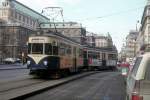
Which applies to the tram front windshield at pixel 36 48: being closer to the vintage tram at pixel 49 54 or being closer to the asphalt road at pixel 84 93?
the vintage tram at pixel 49 54

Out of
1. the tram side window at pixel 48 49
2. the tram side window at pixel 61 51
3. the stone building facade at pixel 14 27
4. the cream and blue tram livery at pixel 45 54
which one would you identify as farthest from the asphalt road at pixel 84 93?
the stone building facade at pixel 14 27

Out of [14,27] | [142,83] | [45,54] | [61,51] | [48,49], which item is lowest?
[142,83]

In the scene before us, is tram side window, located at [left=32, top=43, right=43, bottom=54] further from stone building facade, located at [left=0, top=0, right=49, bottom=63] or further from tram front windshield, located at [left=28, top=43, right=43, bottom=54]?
stone building facade, located at [left=0, top=0, right=49, bottom=63]

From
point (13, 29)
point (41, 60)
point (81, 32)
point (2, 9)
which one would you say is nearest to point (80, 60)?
point (41, 60)

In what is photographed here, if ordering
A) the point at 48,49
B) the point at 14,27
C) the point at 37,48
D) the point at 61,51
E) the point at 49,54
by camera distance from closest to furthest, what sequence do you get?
the point at 49,54 → the point at 48,49 → the point at 37,48 → the point at 61,51 → the point at 14,27

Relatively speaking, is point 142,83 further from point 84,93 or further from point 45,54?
point 45,54

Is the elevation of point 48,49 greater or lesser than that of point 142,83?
greater

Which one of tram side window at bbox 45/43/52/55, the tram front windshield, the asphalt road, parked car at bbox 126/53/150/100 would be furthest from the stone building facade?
parked car at bbox 126/53/150/100

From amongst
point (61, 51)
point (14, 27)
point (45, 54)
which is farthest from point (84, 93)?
point (14, 27)

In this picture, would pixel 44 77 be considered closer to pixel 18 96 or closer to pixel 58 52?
pixel 58 52

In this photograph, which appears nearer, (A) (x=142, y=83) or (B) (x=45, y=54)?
(A) (x=142, y=83)

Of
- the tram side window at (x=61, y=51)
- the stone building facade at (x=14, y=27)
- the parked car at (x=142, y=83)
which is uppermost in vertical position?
the stone building facade at (x=14, y=27)

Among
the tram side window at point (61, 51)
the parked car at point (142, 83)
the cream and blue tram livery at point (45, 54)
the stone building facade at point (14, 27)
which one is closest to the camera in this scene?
the parked car at point (142, 83)

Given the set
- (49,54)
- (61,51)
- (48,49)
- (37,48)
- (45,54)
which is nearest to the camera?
(45,54)
